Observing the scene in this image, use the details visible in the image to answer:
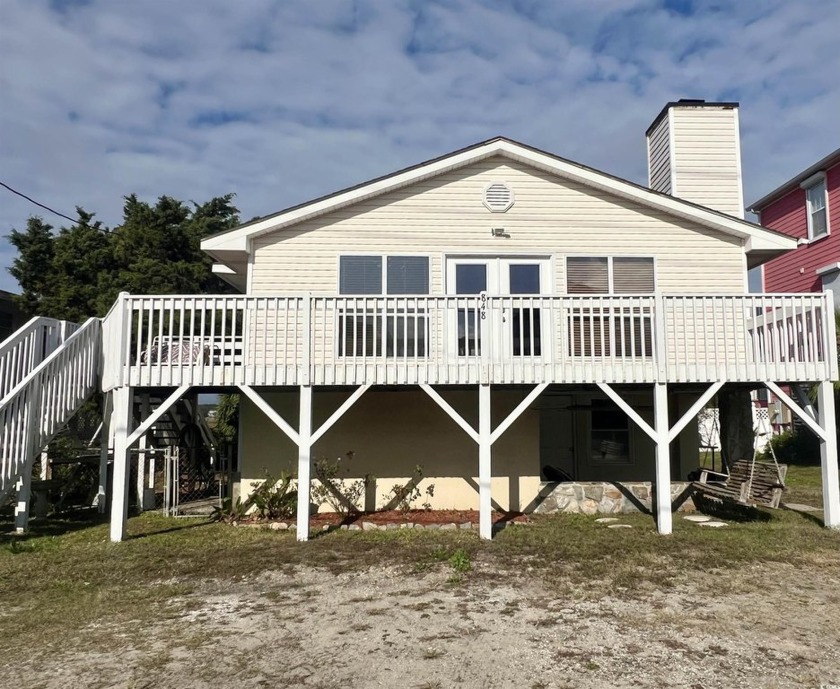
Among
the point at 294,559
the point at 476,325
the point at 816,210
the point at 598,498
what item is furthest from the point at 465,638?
the point at 816,210

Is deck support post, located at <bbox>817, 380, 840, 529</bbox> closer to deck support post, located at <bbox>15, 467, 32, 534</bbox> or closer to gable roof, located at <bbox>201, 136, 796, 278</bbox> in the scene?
gable roof, located at <bbox>201, 136, 796, 278</bbox>

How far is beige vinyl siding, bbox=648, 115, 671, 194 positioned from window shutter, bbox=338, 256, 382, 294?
5566 mm

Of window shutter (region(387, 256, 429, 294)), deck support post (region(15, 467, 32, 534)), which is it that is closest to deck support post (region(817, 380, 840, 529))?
window shutter (region(387, 256, 429, 294))

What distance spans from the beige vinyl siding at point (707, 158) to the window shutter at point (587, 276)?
2372mm

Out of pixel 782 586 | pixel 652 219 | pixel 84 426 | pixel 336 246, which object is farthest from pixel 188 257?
pixel 782 586

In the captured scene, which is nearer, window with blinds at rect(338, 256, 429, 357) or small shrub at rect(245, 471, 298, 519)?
window with blinds at rect(338, 256, 429, 357)

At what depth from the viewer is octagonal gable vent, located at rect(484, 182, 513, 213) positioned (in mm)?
10297

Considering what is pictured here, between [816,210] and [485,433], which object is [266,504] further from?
[816,210]

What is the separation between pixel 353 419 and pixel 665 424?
174 inches

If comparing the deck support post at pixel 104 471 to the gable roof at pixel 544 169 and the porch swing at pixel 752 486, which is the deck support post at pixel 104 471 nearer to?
the gable roof at pixel 544 169

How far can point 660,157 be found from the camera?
1193 cm

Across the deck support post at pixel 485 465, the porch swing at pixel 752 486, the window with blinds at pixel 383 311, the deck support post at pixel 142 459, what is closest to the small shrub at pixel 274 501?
the window with blinds at pixel 383 311

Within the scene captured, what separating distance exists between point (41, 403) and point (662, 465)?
8.05 meters

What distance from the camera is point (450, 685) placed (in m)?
3.70
